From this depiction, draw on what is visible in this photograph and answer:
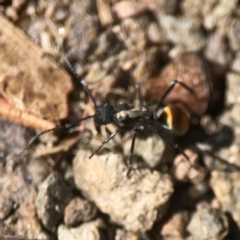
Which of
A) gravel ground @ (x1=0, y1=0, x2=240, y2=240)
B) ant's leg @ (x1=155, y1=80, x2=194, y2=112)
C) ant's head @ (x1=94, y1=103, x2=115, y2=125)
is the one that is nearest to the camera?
gravel ground @ (x1=0, y1=0, x2=240, y2=240)

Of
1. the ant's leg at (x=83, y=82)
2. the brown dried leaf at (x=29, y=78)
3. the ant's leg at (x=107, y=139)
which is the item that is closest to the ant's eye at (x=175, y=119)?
the ant's leg at (x=107, y=139)

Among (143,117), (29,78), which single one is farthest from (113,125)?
(29,78)

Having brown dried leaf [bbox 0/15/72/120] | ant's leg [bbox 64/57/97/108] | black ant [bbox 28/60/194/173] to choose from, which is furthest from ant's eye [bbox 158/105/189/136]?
brown dried leaf [bbox 0/15/72/120]

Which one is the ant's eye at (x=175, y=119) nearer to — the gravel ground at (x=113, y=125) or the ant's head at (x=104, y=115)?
the gravel ground at (x=113, y=125)

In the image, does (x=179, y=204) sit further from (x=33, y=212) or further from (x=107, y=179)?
(x=33, y=212)

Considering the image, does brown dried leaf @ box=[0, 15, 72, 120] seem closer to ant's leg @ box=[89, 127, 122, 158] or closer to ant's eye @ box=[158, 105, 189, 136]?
ant's leg @ box=[89, 127, 122, 158]

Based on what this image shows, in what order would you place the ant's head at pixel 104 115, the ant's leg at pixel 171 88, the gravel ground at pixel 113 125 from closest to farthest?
the gravel ground at pixel 113 125, the ant's head at pixel 104 115, the ant's leg at pixel 171 88

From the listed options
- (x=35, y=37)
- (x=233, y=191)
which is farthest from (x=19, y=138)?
(x=233, y=191)
